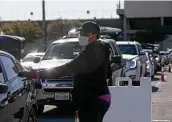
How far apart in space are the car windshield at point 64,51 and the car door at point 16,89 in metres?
4.92

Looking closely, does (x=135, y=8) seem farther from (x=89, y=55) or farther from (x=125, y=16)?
(x=89, y=55)

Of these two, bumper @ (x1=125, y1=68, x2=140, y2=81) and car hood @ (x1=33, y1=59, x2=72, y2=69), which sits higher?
car hood @ (x1=33, y1=59, x2=72, y2=69)

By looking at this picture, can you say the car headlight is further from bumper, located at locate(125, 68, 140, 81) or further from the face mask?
the face mask

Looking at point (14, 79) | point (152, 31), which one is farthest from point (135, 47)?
point (152, 31)

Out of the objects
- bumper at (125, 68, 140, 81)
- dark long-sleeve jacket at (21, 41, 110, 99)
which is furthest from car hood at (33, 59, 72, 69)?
dark long-sleeve jacket at (21, 41, 110, 99)

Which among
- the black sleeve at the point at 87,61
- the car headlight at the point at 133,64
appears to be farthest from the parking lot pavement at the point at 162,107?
the black sleeve at the point at 87,61

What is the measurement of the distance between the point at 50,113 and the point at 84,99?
6.48 m

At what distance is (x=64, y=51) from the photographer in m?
12.0

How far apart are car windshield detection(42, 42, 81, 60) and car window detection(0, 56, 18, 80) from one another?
4940mm

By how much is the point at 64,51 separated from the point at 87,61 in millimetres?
6943

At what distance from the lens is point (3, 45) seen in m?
10.9

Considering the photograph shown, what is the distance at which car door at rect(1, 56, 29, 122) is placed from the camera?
6.12m

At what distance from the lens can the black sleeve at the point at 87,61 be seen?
5.04 metres

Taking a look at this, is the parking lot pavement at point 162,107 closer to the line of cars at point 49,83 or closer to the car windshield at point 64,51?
the line of cars at point 49,83
